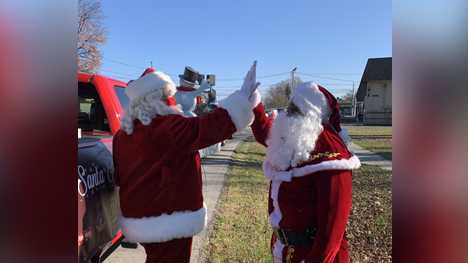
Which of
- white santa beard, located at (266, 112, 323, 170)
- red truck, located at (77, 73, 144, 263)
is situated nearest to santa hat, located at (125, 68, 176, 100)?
red truck, located at (77, 73, 144, 263)

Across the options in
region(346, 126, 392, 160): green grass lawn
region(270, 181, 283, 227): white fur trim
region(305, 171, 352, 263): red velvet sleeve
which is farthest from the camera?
region(346, 126, 392, 160): green grass lawn

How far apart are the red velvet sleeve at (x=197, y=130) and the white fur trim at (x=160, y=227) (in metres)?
0.40

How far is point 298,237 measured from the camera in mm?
1906

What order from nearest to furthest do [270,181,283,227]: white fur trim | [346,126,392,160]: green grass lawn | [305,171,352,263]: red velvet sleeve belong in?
[305,171,352,263]: red velvet sleeve → [270,181,283,227]: white fur trim → [346,126,392,160]: green grass lawn

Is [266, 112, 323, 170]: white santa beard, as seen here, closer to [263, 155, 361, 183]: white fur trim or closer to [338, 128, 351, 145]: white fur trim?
[263, 155, 361, 183]: white fur trim

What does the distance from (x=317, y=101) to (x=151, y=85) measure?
0.96 meters

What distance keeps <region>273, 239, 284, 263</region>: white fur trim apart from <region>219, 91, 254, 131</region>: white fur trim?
657 mm

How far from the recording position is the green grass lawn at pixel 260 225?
405 centimetres

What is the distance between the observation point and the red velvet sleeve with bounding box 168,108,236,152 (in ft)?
6.67

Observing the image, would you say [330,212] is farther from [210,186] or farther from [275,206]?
[210,186]
